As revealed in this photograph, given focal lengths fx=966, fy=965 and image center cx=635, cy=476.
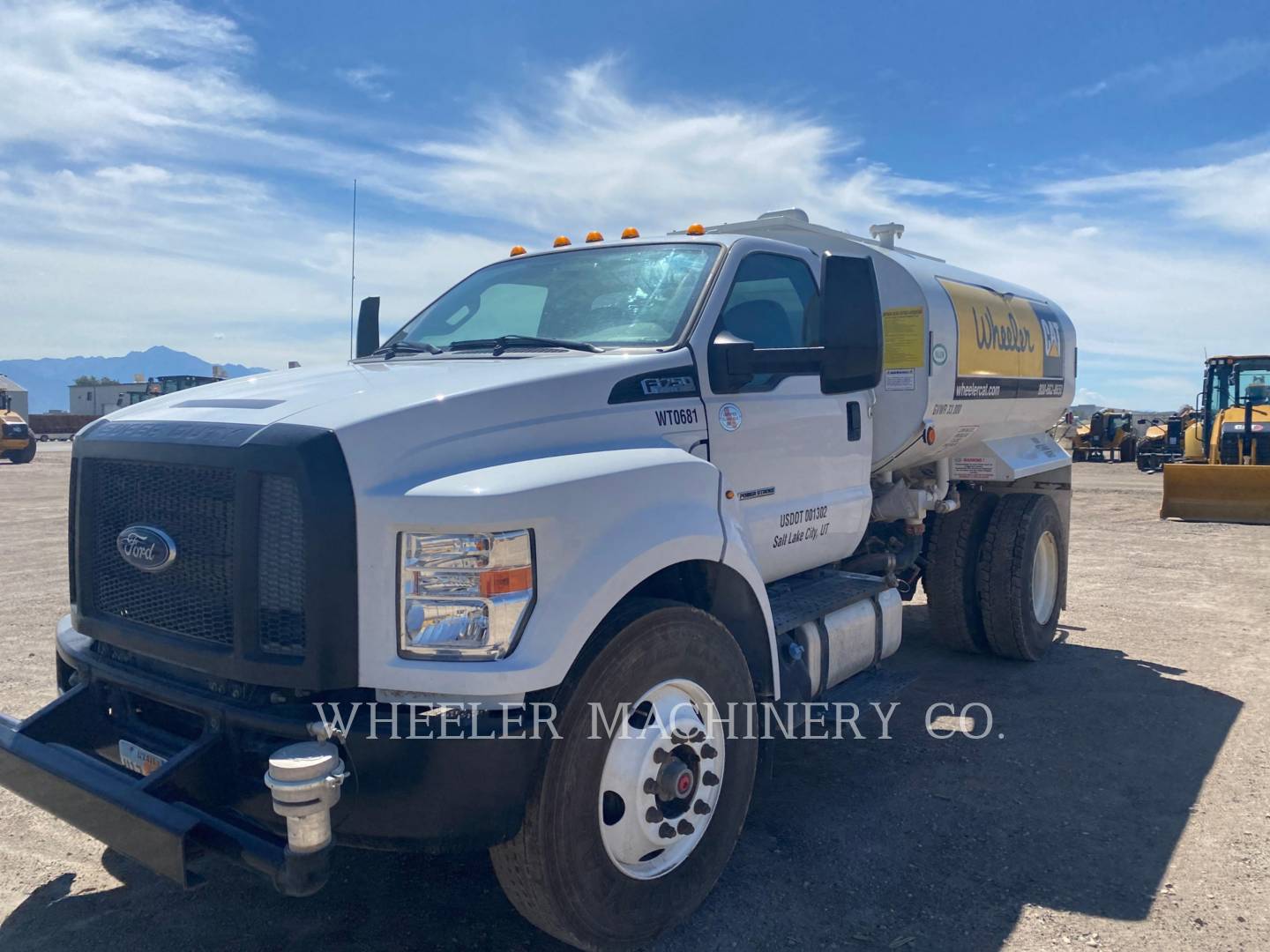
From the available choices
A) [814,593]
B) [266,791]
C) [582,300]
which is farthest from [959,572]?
[266,791]

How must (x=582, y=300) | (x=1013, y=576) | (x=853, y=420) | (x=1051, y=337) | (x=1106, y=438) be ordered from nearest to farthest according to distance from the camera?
(x=582, y=300), (x=853, y=420), (x=1013, y=576), (x=1051, y=337), (x=1106, y=438)

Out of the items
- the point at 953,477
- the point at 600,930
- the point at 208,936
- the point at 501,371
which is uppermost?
the point at 501,371

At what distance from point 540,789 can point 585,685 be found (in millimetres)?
303

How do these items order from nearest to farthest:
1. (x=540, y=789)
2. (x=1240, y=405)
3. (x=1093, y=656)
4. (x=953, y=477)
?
1. (x=540, y=789)
2. (x=953, y=477)
3. (x=1093, y=656)
4. (x=1240, y=405)

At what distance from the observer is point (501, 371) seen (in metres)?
3.19

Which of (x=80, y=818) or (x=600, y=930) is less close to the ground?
(x=80, y=818)

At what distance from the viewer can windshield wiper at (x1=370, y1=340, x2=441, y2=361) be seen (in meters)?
4.00

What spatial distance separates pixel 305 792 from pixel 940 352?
4.17m

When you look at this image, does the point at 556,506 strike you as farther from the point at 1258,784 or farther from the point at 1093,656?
the point at 1093,656

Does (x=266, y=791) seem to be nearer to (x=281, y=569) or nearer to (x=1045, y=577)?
(x=281, y=569)

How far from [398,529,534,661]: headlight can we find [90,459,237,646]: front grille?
520 mm

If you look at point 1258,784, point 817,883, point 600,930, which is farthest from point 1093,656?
point 600,930

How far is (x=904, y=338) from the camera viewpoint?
5.16 m

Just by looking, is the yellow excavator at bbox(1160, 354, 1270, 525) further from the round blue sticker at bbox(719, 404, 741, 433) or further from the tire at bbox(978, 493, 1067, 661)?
the round blue sticker at bbox(719, 404, 741, 433)
